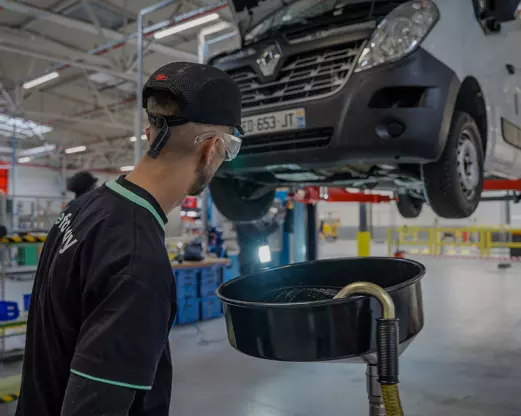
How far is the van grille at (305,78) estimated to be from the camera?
2.56 metres

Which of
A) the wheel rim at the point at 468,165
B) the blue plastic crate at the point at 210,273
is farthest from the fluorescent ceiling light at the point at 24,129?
the wheel rim at the point at 468,165

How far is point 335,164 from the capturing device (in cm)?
266

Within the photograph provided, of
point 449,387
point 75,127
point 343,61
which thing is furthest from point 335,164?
point 75,127

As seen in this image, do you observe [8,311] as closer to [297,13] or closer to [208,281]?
[208,281]

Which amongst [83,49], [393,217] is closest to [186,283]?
[83,49]

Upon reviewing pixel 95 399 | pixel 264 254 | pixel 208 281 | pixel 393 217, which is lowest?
pixel 208 281

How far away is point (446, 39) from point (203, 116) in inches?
80.5

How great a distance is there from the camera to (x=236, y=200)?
12.4ft

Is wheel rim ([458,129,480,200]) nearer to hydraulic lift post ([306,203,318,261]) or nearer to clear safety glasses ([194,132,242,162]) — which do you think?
clear safety glasses ([194,132,242,162])

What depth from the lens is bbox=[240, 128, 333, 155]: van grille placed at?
260 cm

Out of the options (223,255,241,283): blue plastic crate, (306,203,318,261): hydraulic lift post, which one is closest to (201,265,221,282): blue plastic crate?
(223,255,241,283): blue plastic crate

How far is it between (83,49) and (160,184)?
32.5 feet

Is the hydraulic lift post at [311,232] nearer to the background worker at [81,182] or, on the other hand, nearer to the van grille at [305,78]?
the background worker at [81,182]

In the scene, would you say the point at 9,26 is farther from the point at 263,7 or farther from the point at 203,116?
the point at 203,116
